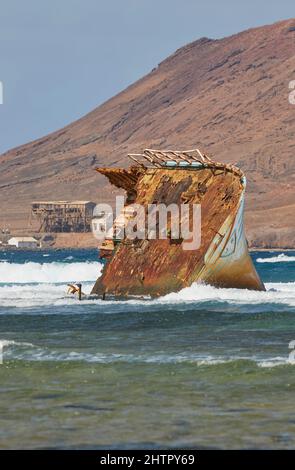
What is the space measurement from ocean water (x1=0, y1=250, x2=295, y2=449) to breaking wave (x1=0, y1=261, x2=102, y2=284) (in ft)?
168

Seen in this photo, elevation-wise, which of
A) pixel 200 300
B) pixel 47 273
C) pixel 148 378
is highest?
pixel 200 300

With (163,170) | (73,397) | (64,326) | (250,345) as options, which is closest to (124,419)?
(73,397)

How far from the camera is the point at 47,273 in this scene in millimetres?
101500

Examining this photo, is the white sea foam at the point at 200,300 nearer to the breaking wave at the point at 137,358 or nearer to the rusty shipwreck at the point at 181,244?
the rusty shipwreck at the point at 181,244

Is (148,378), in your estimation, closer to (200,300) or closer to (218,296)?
(200,300)

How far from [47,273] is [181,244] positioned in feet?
176

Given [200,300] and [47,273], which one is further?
[47,273]

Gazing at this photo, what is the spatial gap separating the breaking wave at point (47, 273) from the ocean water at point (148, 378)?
51.2m

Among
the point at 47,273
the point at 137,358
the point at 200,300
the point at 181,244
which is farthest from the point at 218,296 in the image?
the point at 47,273

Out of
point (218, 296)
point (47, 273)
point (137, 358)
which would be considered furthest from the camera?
point (47, 273)

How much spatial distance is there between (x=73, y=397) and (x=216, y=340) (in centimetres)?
1092

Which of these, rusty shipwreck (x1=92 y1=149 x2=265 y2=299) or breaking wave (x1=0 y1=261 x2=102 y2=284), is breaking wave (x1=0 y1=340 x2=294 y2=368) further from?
breaking wave (x1=0 y1=261 x2=102 y2=284)

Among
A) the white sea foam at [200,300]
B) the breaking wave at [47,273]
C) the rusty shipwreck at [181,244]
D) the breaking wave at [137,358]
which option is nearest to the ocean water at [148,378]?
the breaking wave at [137,358]

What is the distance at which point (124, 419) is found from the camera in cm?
2080
